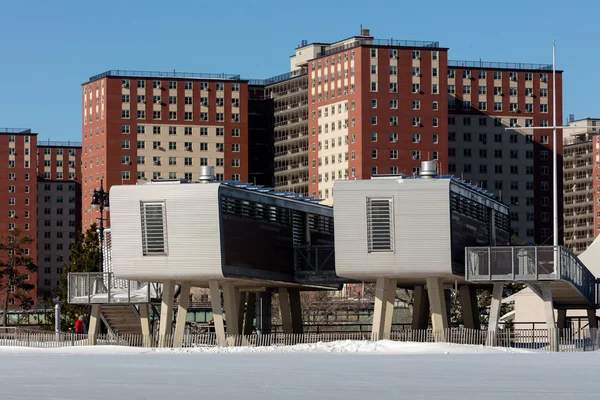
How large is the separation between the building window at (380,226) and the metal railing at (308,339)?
549 centimetres

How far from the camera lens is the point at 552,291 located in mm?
92688

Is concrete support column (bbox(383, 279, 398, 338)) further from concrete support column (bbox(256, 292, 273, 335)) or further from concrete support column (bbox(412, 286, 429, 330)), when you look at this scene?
concrete support column (bbox(256, 292, 273, 335))

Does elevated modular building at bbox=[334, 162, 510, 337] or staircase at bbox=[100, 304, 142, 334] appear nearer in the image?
elevated modular building at bbox=[334, 162, 510, 337]

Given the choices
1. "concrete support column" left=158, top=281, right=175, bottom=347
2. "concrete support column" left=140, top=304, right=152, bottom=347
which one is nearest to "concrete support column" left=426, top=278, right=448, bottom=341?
"concrete support column" left=158, top=281, right=175, bottom=347

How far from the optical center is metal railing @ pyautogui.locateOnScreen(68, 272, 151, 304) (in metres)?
97.0

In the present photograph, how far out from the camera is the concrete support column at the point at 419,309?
105 meters

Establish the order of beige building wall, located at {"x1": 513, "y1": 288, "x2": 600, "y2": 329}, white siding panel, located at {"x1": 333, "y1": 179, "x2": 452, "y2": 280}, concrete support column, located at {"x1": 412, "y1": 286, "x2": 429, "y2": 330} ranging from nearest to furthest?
1. white siding panel, located at {"x1": 333, "y1": 179, "x2": 452, "y2": 280}
2. concrete support column, located at {"x1": 412, "y1": 286, "x2": 429, "y2": 330}
3. beige building wall, located at {"x1": 513, "y1": 288, "x2": 600, "y2": 329}

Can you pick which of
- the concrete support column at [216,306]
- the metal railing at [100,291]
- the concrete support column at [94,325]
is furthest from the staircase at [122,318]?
the concrete support column at [216,306]

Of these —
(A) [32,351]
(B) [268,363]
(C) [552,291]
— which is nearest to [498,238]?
(C) [552,291]

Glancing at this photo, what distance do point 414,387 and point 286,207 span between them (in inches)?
2227

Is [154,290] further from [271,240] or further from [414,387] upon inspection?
[414,387]

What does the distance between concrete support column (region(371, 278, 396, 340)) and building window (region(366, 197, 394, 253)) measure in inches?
120

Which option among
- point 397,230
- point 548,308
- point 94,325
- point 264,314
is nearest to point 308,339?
point 397,230

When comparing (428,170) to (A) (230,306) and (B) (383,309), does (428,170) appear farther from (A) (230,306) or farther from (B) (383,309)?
(A) (230,306)
